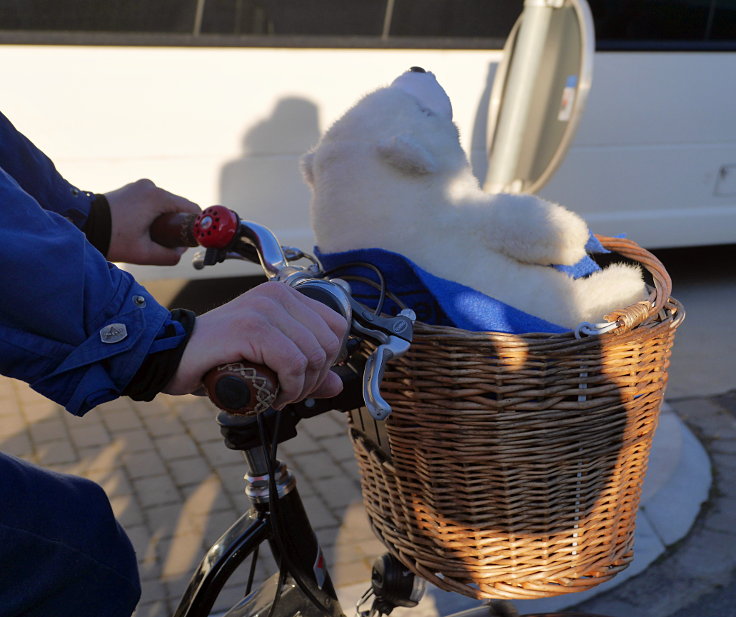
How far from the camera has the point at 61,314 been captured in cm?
93

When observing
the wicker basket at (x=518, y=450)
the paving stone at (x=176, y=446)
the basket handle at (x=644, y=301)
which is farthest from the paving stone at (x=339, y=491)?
the basket handle at (x=644, y=301)

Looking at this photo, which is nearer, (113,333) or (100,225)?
(113,333)

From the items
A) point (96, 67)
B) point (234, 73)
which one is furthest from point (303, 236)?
point (96, 67)

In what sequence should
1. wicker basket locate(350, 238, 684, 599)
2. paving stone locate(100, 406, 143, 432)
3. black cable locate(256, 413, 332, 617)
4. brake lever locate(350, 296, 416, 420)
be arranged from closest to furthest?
brake lever locate(350, 296, 416, 420), black cable locate(256, 413, 332, 617), wicker basket locate(350, 238, 684, 599), paving stone locate(100, 406, 143, 432)

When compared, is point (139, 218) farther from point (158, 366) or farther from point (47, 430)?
point (47, 430)

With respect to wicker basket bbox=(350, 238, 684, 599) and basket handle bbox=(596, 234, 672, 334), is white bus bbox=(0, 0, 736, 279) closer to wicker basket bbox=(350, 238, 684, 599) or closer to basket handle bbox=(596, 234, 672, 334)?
basket handle bbox=(596, 234, 672, 334)

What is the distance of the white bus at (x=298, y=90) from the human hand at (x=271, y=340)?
353 cm

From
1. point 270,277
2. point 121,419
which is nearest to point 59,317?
point 270,277

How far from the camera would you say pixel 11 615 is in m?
1.18

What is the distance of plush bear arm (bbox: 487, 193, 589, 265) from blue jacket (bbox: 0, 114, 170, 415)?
0.83 metres

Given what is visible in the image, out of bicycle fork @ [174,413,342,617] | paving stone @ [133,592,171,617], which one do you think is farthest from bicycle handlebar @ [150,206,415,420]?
paving stone @ [133,592,171,617]

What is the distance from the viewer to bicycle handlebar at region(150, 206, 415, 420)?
0.95m

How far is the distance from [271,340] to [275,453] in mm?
394

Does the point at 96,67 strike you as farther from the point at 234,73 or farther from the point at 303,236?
the point at 303,236
